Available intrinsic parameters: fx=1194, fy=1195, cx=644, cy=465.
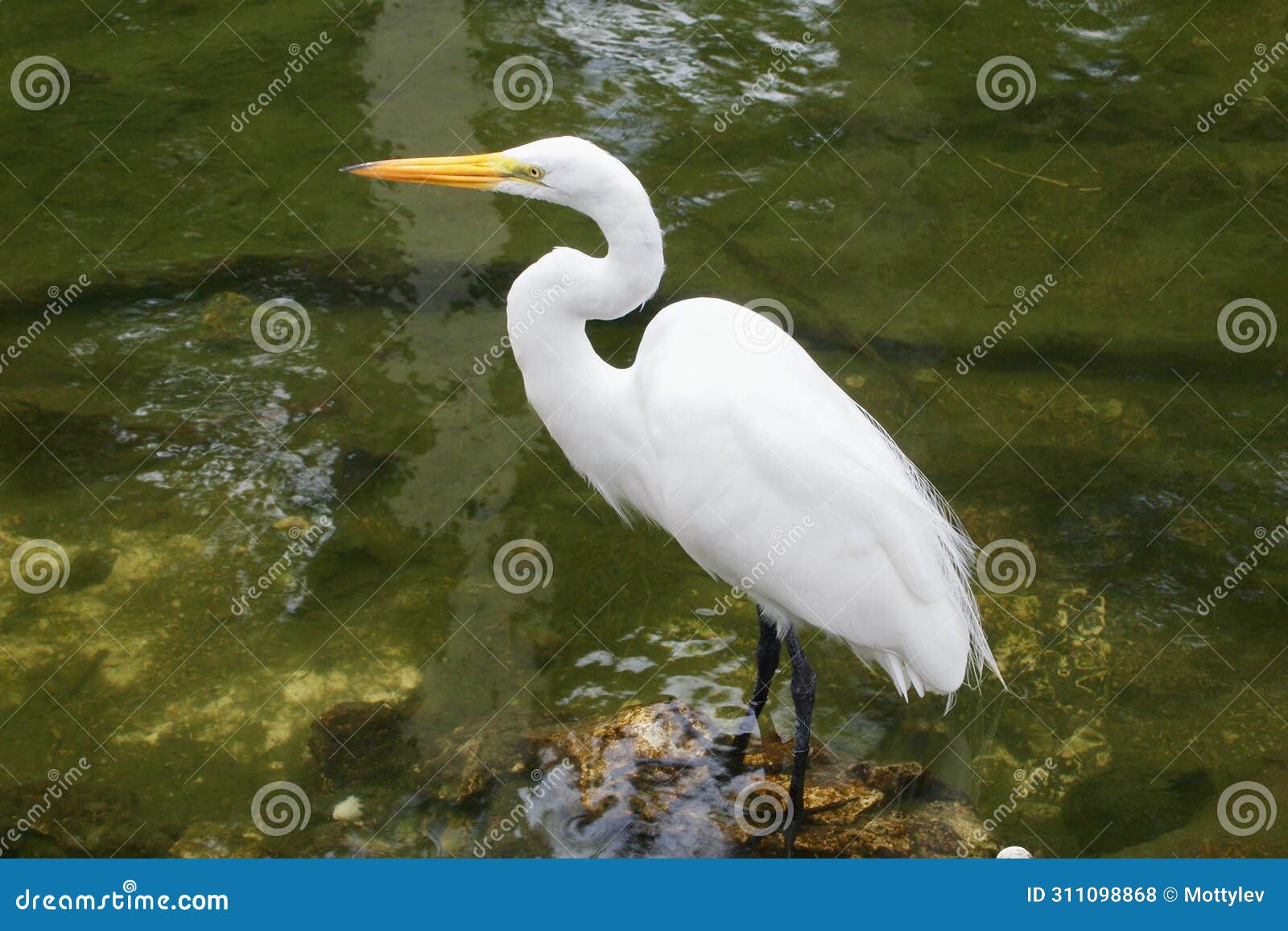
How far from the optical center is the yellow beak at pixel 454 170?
3.28 metres

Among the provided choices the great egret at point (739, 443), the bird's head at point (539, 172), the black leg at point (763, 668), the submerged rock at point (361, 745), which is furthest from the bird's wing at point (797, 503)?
the submerged rock at point (361, 745)

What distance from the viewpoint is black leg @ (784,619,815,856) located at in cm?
349

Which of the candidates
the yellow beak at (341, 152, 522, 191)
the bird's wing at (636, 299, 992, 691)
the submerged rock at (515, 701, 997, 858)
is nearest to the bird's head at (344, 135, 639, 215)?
the yellow beak at (341, 152, 522, 191)

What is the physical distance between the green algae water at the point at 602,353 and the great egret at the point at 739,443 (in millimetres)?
724

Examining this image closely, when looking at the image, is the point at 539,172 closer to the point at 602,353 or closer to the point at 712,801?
the point at 712,801

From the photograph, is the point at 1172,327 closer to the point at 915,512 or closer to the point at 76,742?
the point at 915,512

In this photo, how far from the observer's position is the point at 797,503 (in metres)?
3.38

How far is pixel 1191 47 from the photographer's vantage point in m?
7.53

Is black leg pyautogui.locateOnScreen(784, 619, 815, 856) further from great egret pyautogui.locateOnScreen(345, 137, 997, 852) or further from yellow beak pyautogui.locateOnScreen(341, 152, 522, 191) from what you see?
yellow beak pyautogui.locateOnScreen(341, 152, 522, 191)

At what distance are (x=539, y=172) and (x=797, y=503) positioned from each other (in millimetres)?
1161

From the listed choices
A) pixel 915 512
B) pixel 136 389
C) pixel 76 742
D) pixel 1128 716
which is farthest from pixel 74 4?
pixel 1128 716

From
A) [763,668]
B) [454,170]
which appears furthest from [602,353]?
[454,170]

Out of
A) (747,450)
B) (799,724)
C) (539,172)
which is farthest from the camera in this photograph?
(799,724)

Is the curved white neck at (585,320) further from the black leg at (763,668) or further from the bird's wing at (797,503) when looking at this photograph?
the black leg at (763,668)
